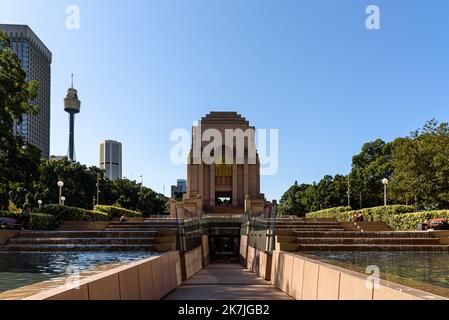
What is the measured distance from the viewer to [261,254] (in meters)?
15.4

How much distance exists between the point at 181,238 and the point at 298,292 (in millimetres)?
6490

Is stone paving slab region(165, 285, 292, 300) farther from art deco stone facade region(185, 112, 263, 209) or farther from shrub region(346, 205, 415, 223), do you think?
art deco stone facade region(185, 112, 263, 209)

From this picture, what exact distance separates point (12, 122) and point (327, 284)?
63.2ft

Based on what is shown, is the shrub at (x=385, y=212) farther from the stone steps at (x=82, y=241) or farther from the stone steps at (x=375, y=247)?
the stone steps at (x=82, y=241)

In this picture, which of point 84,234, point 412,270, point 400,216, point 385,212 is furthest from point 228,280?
point 385,212

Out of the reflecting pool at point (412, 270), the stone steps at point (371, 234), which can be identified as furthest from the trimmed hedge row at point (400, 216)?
the reflecting pool at point (412, 270)

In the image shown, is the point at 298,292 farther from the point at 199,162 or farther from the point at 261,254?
the point at 199,162

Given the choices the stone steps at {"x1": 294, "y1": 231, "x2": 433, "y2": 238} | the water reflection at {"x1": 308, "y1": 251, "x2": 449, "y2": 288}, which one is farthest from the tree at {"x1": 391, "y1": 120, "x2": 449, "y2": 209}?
the water reflection at {"x1": 308, "y1": 251, "x2": 449, "y2": 288}

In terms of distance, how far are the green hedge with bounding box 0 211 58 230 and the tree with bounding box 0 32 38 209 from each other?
9.30 ft

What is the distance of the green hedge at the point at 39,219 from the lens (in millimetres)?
25094

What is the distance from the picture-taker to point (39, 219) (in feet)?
87.5
